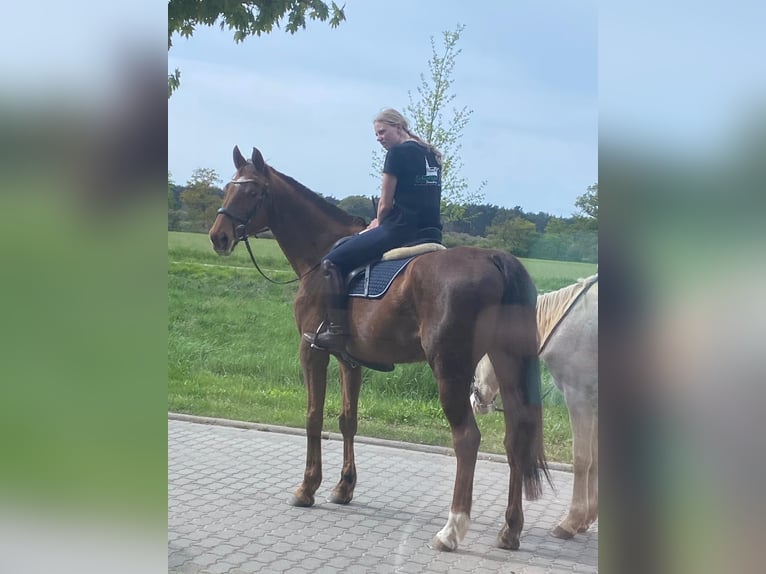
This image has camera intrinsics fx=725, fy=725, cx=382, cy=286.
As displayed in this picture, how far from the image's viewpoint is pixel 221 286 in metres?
4.73

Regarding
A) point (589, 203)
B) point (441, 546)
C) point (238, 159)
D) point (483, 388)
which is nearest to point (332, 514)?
point (441, 546)

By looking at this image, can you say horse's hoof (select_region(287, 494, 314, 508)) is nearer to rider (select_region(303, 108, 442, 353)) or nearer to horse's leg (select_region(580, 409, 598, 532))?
rider (select_region(303, 108, 442, 353))

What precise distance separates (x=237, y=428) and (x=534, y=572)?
8.41 ft

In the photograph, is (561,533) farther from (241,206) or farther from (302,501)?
(241,206)

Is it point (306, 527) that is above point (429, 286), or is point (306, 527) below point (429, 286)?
below

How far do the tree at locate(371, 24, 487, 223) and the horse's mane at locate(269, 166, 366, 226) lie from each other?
0.71 m

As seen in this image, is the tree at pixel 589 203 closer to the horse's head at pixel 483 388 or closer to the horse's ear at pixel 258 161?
the horse's head at pixel 483 388

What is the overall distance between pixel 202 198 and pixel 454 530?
97.8 inches

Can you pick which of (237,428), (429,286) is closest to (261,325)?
(237,428)

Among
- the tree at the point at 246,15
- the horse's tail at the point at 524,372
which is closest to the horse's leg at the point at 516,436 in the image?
the horse's tail at the point at 524,372

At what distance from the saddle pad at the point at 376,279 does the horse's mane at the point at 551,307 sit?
31.1 inches

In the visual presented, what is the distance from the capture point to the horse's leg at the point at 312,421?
4.68m

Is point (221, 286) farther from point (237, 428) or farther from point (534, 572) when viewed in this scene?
point (534, 572)

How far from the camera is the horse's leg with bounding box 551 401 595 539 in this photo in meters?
3.73
